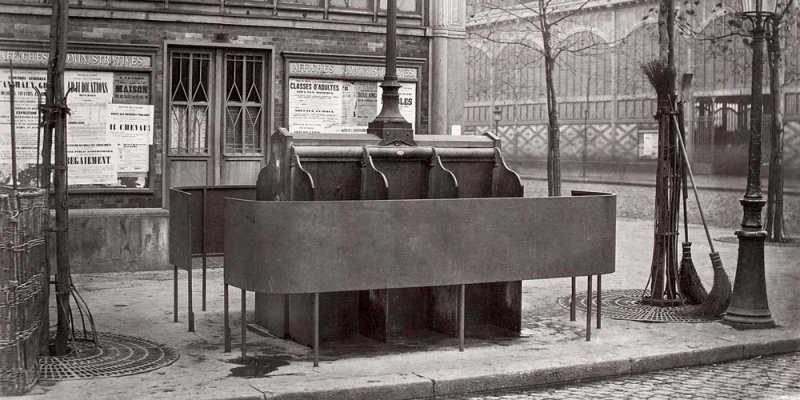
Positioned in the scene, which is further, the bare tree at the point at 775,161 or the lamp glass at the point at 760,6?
the bare tree at the point at 775,161

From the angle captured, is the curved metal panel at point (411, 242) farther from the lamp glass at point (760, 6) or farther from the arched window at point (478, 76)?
the arched window at point (478, 76)

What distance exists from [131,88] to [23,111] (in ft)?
4.54

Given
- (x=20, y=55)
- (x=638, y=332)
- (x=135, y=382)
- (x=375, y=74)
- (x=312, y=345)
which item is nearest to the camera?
(x=135, y=382)

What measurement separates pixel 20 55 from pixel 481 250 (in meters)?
7.23

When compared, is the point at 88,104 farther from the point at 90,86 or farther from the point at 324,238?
the point at 324,238

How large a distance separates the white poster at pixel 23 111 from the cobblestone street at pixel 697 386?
24.9ft

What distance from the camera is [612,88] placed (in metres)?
49.6

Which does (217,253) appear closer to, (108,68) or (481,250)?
(481,250)

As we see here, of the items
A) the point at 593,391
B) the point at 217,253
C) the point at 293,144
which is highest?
the point at 293,144

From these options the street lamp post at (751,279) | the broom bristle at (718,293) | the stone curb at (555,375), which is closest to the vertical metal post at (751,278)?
the street lamp post at (751,279)

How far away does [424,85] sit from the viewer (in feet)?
49.8

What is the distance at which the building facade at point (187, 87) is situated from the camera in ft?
42.6

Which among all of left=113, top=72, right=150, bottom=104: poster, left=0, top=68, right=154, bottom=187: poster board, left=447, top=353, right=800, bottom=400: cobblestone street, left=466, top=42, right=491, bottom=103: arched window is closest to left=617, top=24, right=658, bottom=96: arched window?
left=466, top=42, right=491, bottom=103: arched window

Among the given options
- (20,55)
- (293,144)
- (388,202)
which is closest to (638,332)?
(388,202)
